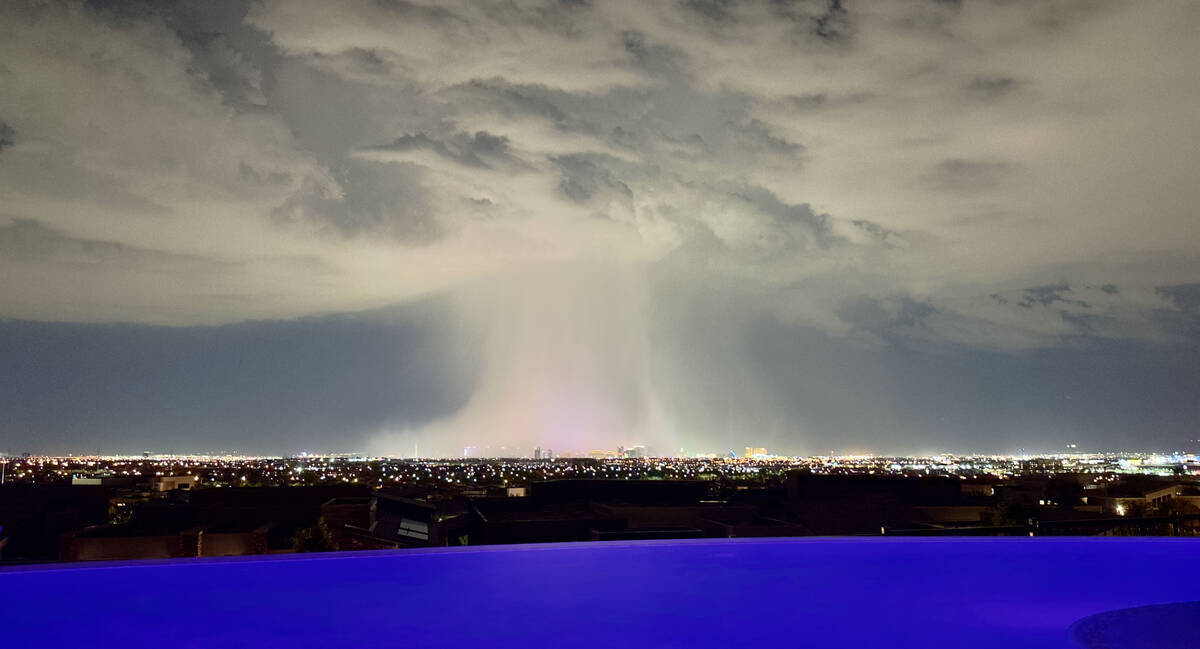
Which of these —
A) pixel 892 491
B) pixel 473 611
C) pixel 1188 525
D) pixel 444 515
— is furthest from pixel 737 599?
pixel 892 491

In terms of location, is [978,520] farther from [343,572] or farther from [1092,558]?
[343,572]

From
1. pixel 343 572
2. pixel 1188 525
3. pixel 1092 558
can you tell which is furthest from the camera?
pixel 1188 525

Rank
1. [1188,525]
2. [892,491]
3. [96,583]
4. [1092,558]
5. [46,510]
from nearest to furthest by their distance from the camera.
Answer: [96,583]
[1092,558]
[1188,525]
[46,510]
[892,491]

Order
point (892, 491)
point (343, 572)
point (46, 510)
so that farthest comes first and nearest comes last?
point (892, 491) → point (46, 510) → point (343, 572)

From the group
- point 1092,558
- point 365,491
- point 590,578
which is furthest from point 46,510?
point 1092,558

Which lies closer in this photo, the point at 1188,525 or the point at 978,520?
the point at 1188,525

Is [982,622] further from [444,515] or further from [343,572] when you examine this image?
[444,515]
